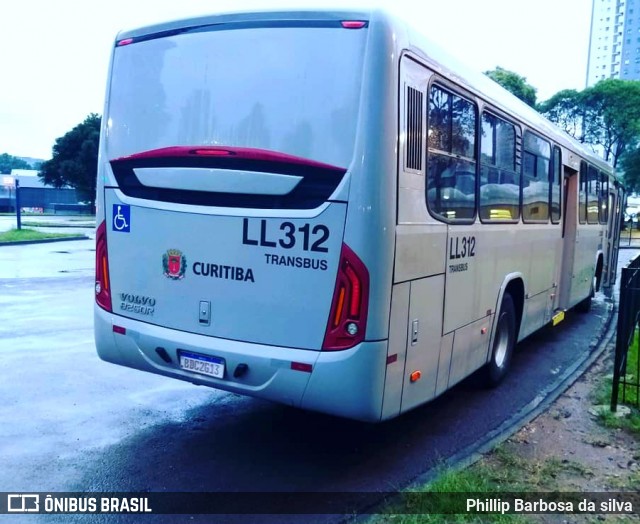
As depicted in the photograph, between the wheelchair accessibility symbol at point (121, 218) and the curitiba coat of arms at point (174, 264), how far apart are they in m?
0.46

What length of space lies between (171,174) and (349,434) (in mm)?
2720

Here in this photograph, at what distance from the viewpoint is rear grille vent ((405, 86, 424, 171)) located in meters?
4.21

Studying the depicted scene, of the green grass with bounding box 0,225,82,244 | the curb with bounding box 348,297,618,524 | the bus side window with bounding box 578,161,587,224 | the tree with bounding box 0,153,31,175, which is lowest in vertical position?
the curb with bounding box 348,297,618,524

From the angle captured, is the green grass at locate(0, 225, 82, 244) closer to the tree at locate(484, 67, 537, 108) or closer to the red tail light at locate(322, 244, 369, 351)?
the red tail light at locate(322, 244, 369, 351)

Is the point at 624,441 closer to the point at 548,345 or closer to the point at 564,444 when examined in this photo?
the point at 564,444

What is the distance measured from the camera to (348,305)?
4.00 meters

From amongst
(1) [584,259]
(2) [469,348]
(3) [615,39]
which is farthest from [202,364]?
(3) [615,39]

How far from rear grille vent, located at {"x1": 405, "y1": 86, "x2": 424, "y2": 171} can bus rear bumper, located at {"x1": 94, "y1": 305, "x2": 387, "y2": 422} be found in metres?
1.32

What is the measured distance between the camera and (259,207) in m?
4.23

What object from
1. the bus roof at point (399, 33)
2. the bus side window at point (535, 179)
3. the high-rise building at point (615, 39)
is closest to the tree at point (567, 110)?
the bus side window at point (535, 179)

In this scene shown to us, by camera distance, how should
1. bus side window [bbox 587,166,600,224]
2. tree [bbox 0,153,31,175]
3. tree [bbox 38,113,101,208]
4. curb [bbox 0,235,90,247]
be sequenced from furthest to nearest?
tree [bbox 0,153,31,175], tree [bbox 38,113,101,208], curb [bbox 0,235,90,247], bus side window [bbox 587,166,600,224]

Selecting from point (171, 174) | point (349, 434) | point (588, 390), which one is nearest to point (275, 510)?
point (349, 434)

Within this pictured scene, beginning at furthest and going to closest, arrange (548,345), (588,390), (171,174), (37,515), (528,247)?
1. (548,345)
2. (528,247)
3. (588,390)
4. (171,174)
5. (37,515)

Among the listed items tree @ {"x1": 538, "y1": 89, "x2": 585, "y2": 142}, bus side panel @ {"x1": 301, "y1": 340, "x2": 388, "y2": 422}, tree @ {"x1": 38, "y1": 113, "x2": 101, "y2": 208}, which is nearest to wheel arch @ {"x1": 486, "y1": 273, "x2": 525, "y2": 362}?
bus side panel @ {"x1": 301, "y1": 340, "x2": 388, "y2": 422}
